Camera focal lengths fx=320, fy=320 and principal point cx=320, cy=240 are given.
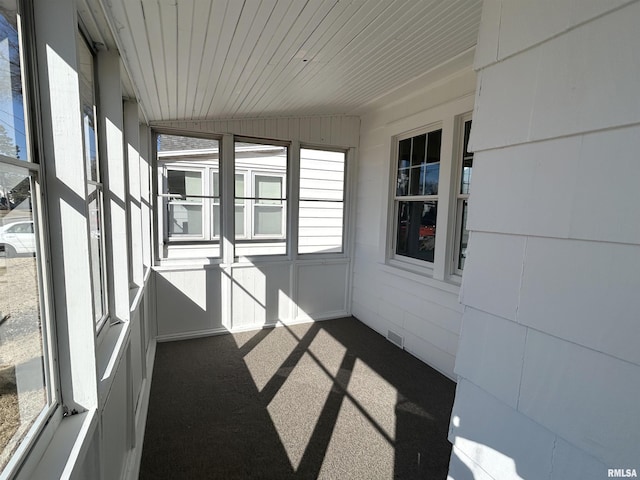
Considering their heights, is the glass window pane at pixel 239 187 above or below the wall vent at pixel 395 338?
above

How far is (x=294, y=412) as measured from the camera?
97.0 inches

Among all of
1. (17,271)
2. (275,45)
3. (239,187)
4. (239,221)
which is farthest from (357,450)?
(239,187)

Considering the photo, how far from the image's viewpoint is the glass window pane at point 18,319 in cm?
74

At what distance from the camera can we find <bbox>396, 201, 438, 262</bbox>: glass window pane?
11.2ft

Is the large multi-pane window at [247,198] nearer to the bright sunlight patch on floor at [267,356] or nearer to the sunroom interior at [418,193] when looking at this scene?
the sunroom interior at [418,193]

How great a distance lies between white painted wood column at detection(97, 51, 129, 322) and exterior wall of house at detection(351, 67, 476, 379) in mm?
2639

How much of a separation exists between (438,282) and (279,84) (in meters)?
2.37

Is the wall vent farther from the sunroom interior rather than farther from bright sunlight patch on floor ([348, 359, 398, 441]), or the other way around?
bright sunlight patch on floor ([348, 359, 398, 441])

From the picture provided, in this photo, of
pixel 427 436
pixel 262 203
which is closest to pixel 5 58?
pixel 427 436

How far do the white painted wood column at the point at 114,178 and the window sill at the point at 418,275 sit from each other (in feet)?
8.63

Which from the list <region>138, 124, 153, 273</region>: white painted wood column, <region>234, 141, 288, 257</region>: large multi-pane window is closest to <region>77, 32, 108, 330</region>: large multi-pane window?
<region>138, 124, 153, 273</region>: white painted wood column

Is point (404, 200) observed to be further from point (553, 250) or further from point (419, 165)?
point (553, 250)

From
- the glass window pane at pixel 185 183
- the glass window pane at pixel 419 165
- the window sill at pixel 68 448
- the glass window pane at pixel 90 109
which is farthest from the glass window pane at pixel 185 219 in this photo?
the window sill at pixel 68 448

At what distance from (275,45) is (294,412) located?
8.49ft
